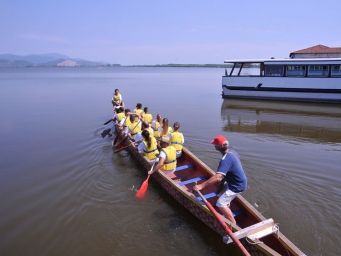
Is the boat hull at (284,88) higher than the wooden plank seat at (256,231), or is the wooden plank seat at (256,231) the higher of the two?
the boat hull at (284,88)

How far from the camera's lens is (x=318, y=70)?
21.6 m

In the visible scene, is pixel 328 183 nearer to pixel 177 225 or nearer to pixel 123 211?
pixel 177 225

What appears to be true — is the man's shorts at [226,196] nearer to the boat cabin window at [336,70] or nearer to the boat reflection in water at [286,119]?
the boat reflection in water at [286,119]

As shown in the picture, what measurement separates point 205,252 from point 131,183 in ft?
12.0

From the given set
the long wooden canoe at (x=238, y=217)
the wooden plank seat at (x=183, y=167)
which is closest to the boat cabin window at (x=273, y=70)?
the long wooden canoe at (x=238, y=217)

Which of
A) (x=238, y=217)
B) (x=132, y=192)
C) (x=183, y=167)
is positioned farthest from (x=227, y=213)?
(x=132, y=192)

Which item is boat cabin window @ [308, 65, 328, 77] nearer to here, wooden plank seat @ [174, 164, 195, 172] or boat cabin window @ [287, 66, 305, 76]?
boat cabin window @ [287, 66, 305, 76]

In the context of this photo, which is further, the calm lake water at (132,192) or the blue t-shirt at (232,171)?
the calm lake water at (132,192)

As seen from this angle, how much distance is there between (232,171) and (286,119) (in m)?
14.1

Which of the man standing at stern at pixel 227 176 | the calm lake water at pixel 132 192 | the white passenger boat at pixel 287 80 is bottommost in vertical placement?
the calm lake water at pixel 132 192

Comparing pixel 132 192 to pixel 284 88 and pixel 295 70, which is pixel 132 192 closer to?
pixel 284 88

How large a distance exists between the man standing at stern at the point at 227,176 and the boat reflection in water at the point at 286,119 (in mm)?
9208

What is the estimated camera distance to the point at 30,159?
10.2 m

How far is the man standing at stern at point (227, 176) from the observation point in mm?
4723
